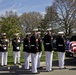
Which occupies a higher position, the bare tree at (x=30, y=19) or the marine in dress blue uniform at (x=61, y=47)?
the bare tree at (x=30, y=19)

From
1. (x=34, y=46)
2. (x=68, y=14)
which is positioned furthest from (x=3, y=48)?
(x=68, y=14)

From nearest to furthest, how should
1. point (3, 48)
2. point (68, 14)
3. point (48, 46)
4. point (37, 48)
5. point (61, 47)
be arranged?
point (37, 48) < point (48, 46) < point (61, 47) < point (3, 48) < point (68, 14)

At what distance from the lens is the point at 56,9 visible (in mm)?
73125

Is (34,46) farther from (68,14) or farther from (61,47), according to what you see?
(68,14)

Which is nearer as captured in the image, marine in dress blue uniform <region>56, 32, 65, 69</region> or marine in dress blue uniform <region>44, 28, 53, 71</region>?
marine in dress blue uniform <region>44, 28, 53, 71</region>

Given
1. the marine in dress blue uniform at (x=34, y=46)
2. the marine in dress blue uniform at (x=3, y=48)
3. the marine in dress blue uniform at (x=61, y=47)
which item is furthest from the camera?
the marine in dress blue uniform at (x=3, y=48)

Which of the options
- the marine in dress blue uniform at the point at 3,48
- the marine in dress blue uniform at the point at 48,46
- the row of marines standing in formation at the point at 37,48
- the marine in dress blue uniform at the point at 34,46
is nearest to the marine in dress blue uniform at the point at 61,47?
the row of marines standing in formation at the point at 37,48

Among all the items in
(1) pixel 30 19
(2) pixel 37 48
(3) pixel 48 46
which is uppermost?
(1) pixel 30 19

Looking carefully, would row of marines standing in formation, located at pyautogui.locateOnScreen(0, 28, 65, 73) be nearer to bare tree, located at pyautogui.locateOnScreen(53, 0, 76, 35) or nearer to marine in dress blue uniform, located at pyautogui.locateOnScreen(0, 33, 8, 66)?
marine in dress blue uniform, located at pyautogui.locateOnScreen(0, 33, 8, 66)

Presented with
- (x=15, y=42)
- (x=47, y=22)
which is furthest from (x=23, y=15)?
(x=15, y=42)

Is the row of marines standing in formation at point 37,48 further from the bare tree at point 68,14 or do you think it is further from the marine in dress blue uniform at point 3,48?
the bare tree at point 68,14

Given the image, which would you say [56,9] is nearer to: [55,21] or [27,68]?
[55,21]

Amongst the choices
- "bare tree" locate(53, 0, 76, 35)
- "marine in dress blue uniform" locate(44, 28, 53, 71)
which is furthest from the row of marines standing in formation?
"bare tree" locate(53, 0, 76, 35)

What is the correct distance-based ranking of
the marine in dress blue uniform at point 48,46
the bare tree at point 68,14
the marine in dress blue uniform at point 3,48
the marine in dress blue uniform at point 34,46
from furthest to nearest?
1. the bare tree at point 68,14
2. the marine in dress blue uniform at point 3,48
3. the marine in dress blue uniform at point 48,46
4. the marine in dress blue uniform at point 34,46
